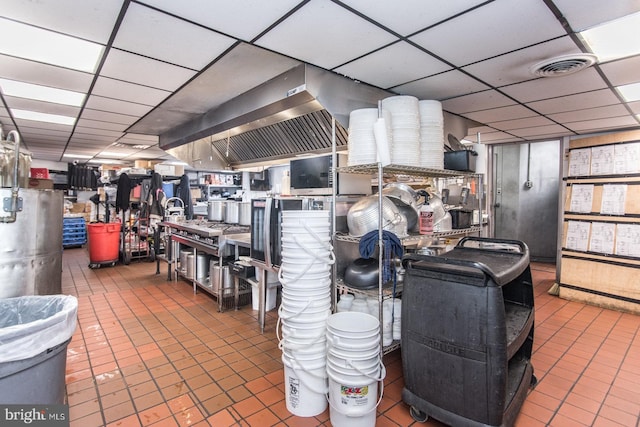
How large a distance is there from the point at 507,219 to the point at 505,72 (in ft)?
18.5

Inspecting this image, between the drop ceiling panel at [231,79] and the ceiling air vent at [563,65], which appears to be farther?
the drop ceiling panel at [231,79]

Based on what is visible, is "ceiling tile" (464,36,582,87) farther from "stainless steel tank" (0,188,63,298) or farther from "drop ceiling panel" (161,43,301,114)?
"stainless steel tank" (0,188,63,298)

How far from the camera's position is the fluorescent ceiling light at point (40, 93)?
3.26 meters

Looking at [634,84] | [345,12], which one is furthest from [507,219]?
[345,12]

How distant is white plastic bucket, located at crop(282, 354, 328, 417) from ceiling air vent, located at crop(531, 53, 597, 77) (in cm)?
279

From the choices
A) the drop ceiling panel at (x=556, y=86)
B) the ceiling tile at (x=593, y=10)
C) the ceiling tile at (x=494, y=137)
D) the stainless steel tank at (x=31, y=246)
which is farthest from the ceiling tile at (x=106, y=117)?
the ceiling tile at (x=494, y=137)

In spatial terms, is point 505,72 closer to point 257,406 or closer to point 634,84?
point 634,84

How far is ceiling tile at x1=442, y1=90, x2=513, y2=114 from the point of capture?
10.8 ft

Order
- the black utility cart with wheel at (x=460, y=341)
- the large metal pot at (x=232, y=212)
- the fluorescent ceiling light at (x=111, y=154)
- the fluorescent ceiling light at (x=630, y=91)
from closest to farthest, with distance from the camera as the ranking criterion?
the black utility cart with wheel at (x=460, y=341) < the fluorescent ceiling light at (x=630, y=91) < the large metal pot at (x=232, y=212) < the fluorescent ceiling light at (x=111, y=154)

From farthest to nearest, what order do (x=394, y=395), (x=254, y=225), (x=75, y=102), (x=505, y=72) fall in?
(x=75, y=102) < (x=254, y=225) < (x=505, y=72) < (x=394, y=395)

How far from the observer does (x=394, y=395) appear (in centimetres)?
230

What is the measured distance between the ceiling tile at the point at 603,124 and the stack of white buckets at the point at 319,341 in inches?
167

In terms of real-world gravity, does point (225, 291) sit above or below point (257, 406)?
above

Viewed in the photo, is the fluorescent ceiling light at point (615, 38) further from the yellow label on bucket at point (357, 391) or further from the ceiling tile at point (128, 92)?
the ceiling tile at point (128, 92)
